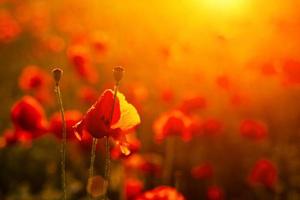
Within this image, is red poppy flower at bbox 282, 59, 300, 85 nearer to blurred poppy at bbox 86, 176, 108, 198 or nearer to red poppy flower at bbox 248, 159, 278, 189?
red poppy flower at bbox 248, 159, 278, 189

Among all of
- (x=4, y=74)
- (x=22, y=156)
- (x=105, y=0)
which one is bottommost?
(x=22, y=156)

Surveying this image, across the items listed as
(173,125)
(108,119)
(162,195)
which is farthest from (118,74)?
(173,125)

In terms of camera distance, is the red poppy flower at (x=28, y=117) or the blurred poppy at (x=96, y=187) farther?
the red poppy flower at (x=28, y=117)

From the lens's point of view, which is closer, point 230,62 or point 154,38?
point 230,62

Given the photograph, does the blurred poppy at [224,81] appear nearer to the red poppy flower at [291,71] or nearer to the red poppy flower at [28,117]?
the red poppy flower at [291,71]

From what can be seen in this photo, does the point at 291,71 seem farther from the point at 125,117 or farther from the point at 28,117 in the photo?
the point at 125,117

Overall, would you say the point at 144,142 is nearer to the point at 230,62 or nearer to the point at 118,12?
the point at 230,62

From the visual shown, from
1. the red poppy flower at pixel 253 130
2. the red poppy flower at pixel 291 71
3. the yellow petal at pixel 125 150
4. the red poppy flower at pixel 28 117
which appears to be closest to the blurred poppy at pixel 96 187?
the yellow petal at pixel 125 150

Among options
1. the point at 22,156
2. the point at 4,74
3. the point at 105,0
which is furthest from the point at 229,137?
the point at 105,0
